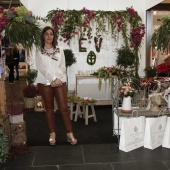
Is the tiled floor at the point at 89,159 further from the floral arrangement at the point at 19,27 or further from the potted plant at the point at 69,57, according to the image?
the potted plant at the point at 69,57

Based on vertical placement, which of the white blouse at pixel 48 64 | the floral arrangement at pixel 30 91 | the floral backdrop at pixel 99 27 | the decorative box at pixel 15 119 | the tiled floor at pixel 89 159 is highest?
the floral backdrop at pixel 99 27

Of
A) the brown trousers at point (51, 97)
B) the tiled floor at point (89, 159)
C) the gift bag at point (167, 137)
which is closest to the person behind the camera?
the tiled floor at point (89, 159)

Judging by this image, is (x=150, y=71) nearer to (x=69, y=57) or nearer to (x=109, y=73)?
(x=109, y=73)

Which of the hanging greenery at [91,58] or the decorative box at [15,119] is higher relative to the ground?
the hanging greenery at [91,58]

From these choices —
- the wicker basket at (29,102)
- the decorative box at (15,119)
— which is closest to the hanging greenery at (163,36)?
the decorative box at (15,119)

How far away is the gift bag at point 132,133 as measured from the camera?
10.8 feet

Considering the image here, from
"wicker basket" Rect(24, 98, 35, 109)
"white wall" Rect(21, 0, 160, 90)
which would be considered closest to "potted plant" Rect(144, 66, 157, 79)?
"white wall" Rect(21, 0, 160, 90)

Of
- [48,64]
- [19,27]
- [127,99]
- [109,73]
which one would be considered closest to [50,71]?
[48,64]

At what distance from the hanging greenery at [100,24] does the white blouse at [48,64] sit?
2.72 m

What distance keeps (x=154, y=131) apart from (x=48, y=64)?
1589 millimetres

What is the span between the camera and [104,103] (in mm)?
6199

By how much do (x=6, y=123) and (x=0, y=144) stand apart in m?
0.55

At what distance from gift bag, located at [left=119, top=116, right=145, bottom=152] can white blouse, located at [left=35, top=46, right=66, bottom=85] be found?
40.0 inches

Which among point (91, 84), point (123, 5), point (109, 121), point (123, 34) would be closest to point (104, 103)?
point (91, 84)
